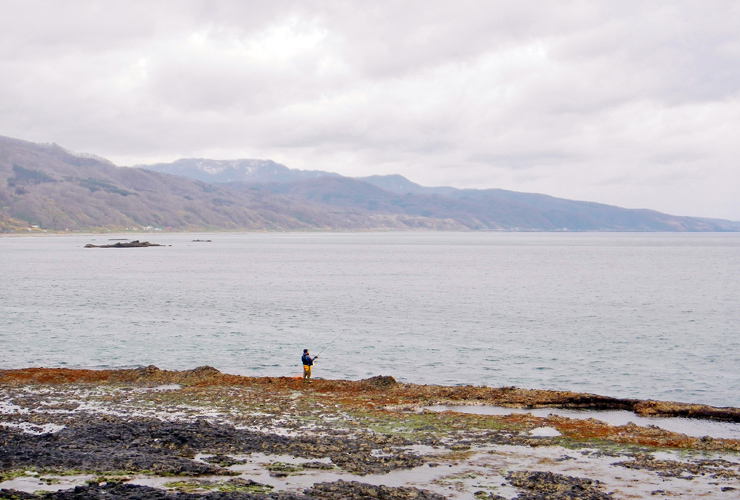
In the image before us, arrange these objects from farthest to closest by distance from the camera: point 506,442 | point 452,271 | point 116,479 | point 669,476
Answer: point 452,271
point 506,442
point 669,476
point 116,479

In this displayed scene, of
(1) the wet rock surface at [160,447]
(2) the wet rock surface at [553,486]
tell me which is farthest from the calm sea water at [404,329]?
(2) the wet rock surface at [553,486]

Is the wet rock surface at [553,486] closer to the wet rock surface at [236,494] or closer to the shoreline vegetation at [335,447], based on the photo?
the shoreline vegetation at [335,447]

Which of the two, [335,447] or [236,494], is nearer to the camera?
[236,494]

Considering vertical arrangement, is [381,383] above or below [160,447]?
below

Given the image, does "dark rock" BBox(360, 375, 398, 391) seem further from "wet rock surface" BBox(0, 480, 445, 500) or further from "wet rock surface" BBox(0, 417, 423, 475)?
"wet rock surface" BBox(0, 480, 445, 500)

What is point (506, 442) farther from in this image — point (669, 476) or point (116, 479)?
point (116, 479)

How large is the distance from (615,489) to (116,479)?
1266 cm

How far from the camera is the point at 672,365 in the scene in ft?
122

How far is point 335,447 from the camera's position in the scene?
62.4 ft

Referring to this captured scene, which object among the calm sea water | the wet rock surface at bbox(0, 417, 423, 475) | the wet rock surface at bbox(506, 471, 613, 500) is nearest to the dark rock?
the calm sea water

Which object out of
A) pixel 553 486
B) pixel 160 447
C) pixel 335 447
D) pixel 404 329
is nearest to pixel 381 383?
pixel 335 447

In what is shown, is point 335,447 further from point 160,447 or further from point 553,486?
point 553,486

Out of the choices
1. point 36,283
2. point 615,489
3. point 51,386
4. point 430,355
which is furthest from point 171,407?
point 36,283

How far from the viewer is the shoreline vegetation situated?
15.6 m
